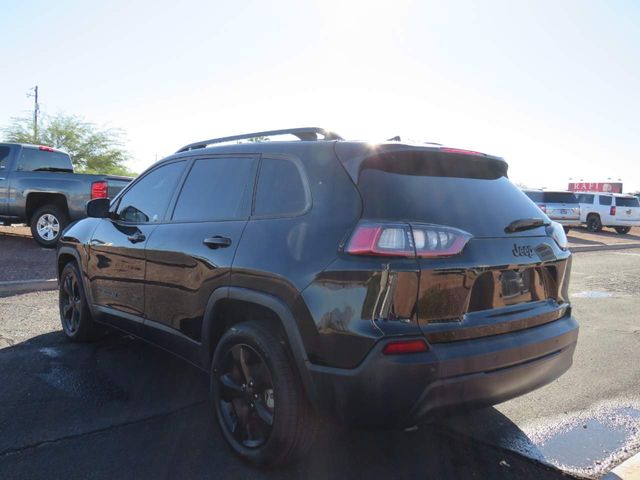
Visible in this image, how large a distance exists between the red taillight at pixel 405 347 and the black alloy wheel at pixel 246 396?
2.37 feet

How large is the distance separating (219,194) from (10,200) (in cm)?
905

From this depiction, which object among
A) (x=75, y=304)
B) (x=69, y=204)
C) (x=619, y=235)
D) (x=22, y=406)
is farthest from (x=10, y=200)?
(x=619, y=235)

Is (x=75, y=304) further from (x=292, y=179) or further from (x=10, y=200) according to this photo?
(x=10, y=200)

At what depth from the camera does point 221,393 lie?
124 inches

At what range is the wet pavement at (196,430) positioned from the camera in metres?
2.94

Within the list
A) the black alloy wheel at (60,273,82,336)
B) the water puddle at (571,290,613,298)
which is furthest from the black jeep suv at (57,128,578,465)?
the water puddle at (571,290,613,298)

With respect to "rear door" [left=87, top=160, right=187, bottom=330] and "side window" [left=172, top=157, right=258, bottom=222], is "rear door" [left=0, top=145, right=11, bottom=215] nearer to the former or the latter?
"rear door" [left=87, top=160, right=187, bottom=330]

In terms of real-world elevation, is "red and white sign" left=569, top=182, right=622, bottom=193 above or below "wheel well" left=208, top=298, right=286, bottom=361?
above

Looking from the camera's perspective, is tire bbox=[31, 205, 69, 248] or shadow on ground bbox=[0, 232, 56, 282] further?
tire bbox=[31, 205, 69, 248]

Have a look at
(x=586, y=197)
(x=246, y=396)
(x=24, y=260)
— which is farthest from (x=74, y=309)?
(x=586, y=197)

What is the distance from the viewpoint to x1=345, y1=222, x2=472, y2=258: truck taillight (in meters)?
2.47

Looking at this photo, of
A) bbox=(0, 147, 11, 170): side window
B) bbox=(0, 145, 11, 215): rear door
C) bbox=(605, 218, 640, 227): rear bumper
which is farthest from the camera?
bbox=(605, 218, 640, 227): rear bumper

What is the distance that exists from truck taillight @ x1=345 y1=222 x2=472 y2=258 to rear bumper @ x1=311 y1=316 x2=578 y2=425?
0.42m

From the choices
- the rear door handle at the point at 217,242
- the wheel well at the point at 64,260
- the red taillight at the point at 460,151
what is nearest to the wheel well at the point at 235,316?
the rear door handle at the point at 217,242
